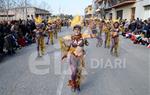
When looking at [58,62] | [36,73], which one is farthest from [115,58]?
[36,73]

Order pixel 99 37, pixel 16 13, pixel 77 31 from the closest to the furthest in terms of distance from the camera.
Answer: pixel 77 31 → pixel 99 37 → pixel 16 13

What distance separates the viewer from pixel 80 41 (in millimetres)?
7637

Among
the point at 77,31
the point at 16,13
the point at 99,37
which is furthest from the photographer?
the point at 16,13

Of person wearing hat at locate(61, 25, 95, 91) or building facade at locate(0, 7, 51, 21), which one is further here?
building facade at locate(0, 7, 51, 21)

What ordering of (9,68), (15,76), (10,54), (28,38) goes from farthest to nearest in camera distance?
(28,38) → (10,54) → (9,68) → (15,76)

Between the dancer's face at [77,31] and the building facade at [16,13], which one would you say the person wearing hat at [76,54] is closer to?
the dancer's face at [77,31]

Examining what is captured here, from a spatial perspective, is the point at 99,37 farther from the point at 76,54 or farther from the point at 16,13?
the point at 16,13

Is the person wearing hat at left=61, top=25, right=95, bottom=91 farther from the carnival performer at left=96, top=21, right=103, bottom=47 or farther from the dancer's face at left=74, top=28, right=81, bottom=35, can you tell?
the carnival performer at left=96, top=21, right=103, bottom=47

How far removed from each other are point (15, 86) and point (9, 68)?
3255mm

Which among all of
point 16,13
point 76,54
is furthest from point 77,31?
point 16,13

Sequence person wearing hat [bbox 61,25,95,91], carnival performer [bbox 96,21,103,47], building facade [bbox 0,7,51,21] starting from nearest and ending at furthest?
1. person wearing hat [bbox 61,25,95,91]
2. carnival performer [bbox 96,21,103,47]
3. building facade [bbox 0,7,51,21]

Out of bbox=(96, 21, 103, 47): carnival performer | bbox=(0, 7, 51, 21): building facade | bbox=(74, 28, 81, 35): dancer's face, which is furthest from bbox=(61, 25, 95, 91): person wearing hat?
bbox=(0, 7, 51, 21): building facade

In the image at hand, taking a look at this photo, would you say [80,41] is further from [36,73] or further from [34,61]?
[34,61]

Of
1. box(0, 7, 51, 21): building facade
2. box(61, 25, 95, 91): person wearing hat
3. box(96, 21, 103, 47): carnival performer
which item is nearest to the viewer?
box(61, 25, 95, 91): person wearing hat
